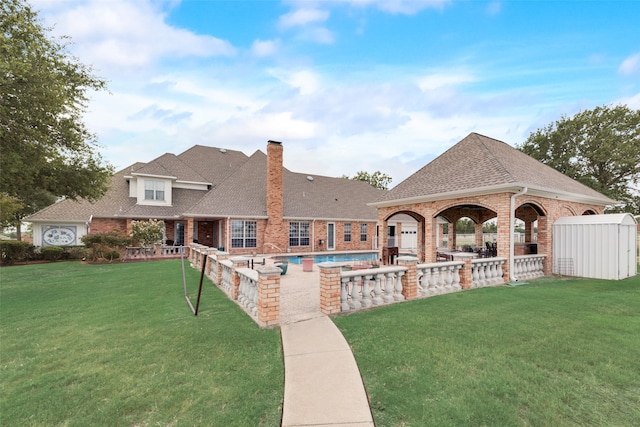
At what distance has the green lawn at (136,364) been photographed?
10.2ft

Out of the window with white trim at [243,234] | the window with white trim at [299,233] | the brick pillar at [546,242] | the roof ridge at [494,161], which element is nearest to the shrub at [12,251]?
the window with white trim at [243,234]

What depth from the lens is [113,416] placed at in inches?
120

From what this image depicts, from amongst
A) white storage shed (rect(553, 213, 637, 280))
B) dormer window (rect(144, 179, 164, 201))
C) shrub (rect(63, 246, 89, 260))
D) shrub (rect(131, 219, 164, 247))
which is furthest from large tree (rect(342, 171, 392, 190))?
shrub (rect(63, 246, 89, 260))

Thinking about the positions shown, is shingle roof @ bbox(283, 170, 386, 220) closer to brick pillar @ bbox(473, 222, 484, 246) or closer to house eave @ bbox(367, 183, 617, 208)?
brick pillar @ bbox(473, 222, 484, 246)

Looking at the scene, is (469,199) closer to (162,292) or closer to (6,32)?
(162,292)

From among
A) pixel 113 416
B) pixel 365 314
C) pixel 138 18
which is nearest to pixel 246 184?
pixel 138 18

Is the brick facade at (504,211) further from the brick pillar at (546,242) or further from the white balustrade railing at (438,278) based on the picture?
the white balustrade railing at (438,278)

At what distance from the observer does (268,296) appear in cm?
572

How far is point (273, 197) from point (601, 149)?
92.2 ft

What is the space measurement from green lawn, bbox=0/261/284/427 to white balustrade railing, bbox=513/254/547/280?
9533 mm

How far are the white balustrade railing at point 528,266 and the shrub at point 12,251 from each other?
2560 cm

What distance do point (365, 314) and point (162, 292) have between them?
6.47m

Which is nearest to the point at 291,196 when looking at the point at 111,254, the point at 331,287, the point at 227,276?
the point at 111,254

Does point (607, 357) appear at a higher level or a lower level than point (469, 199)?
lower
